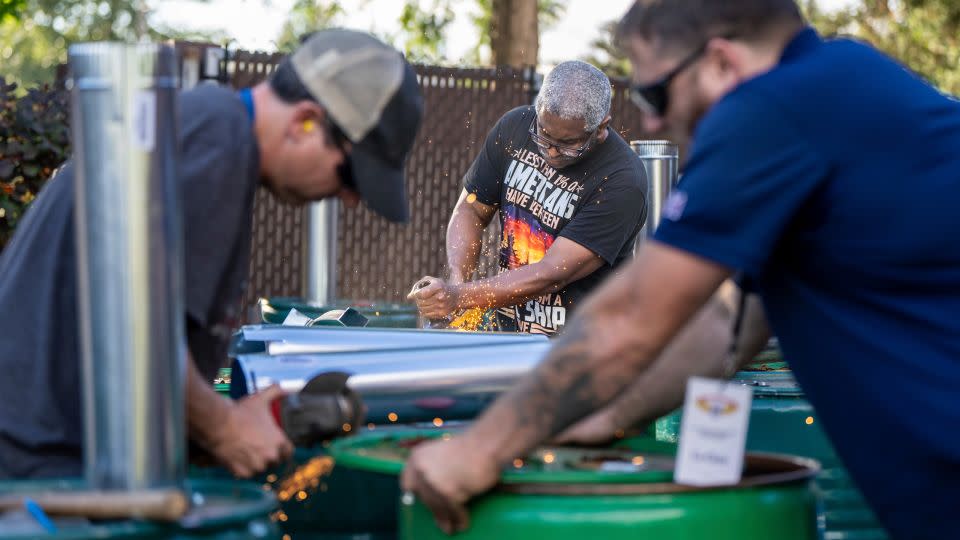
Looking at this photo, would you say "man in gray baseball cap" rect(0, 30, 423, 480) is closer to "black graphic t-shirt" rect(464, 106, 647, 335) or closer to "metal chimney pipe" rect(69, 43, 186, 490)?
"metal chimney pipe" rect(69, 43, 186, 490)

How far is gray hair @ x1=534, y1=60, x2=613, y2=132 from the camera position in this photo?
4.59 meters

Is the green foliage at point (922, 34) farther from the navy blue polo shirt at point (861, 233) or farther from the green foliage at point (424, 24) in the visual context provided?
the navy blue polo shirt at point (861, 233)

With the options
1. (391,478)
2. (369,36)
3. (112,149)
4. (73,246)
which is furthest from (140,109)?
(391,478)

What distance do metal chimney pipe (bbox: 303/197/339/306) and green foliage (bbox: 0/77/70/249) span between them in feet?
4.60

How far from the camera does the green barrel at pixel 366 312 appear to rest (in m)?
4.88

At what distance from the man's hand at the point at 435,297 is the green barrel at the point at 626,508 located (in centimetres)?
243

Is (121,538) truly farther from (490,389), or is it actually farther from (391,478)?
(490,389)

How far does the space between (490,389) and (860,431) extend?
962 millimetres

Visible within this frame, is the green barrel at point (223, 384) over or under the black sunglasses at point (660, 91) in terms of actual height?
under

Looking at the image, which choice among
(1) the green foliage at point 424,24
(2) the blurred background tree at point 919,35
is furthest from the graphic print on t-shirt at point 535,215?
(2) the blurred background tree at point 919,35

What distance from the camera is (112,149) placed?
1715 millimetres

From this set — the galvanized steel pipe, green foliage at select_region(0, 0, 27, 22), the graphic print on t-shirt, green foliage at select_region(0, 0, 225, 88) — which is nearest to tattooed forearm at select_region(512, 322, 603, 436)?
the galvanized steel pipe

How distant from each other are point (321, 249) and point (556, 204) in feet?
7.87

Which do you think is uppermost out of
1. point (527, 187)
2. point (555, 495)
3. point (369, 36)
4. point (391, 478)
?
point (369, 36)
